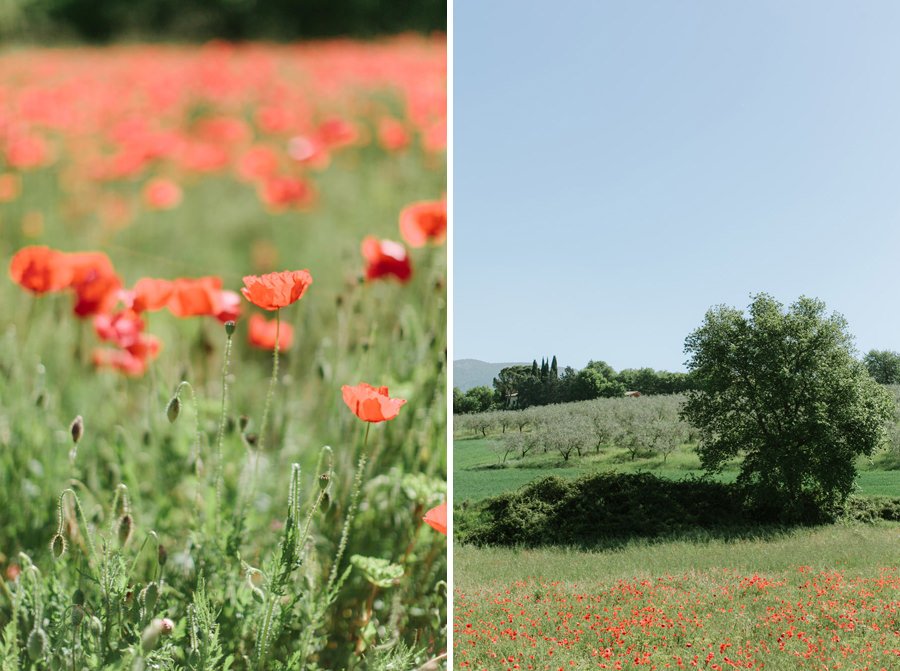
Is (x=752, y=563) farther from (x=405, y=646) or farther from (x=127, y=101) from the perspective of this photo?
(x=127, y=101)

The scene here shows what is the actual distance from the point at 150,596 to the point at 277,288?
0.82 metres

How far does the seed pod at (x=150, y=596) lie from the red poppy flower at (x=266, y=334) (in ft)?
2.50

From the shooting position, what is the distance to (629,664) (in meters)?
3.03

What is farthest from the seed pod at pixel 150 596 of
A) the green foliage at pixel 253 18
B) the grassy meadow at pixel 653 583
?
the green foliage at pixel 253 18

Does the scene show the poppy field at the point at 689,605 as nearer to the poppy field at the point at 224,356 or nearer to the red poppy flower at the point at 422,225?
the poppy field at the point at 224,356

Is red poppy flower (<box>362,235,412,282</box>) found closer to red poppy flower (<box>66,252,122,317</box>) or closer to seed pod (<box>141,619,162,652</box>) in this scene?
red poppy flower (<box>66,252,122,317</box>)

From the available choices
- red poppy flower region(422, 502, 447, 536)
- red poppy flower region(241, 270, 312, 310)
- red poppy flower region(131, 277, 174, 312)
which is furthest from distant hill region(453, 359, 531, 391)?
red poppy flower region(241, 270, 312, 310)

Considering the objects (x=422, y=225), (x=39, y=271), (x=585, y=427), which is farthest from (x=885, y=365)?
(x=39, y=271)

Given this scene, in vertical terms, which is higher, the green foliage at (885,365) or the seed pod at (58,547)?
the green foliage at (885,365)

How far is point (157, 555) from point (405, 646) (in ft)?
2.42

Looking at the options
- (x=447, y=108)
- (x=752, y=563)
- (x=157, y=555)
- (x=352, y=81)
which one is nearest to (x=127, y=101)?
(x=352, y=81)

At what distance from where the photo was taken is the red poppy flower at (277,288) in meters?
1.86

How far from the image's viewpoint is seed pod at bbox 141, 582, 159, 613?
6.35 feet

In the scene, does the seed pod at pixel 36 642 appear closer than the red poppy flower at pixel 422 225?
Yes
